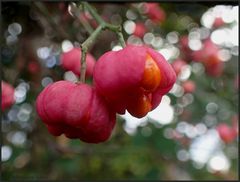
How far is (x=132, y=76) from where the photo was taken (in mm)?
818

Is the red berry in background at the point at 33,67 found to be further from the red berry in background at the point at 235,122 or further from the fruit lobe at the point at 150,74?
the red berry in background at the point at 235,122

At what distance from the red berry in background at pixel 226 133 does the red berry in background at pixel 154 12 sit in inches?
45.0

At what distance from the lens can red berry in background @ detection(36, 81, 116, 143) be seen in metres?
0.85

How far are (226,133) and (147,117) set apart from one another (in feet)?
1.95

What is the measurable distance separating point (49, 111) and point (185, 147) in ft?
8.17

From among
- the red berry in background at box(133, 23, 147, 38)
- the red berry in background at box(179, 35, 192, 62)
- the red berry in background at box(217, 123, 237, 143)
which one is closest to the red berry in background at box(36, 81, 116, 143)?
the red berry in background at box(133, 23, 147, 38)

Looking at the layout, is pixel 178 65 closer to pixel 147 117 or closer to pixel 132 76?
pixel 147 117

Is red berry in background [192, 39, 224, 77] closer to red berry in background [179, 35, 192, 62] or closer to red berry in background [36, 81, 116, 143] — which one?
red berry in background [179, 35, 192, 62]

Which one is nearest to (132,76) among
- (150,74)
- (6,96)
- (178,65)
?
(150,74)

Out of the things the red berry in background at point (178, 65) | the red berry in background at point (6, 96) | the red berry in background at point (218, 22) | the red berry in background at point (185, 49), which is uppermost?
the red berry in background at point (218, 22)

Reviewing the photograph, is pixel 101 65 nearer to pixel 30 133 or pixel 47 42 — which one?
pixel 47 42

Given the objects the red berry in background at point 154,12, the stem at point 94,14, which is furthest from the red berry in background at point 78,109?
the red berry in background at point 154,12

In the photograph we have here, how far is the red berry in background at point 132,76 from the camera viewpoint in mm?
Result: 816

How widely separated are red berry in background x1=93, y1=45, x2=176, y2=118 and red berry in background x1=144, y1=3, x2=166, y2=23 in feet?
3.40
